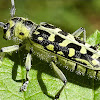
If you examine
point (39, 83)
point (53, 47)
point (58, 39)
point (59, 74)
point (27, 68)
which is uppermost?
point (58, 39)

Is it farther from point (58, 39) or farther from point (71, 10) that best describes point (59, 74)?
point (71, 10)

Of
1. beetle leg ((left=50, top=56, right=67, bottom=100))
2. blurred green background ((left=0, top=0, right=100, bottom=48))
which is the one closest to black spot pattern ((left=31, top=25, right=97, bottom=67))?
beetle leg ((left=50, top=56, right=67, bottom=100))

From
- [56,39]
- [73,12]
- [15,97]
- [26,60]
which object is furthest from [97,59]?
[73,12]

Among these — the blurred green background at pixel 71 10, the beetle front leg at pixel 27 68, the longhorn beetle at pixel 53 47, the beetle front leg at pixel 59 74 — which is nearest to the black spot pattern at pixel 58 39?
the longhorn beetle at pixel 53 47

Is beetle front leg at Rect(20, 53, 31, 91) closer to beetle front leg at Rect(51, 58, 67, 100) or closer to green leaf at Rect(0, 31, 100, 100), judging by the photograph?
green leaf at Rect(0, 31, 100, 100)

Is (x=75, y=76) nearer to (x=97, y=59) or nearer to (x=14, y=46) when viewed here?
(x=97, y=59)

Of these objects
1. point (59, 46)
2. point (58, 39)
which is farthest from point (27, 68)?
point (58, 39)
